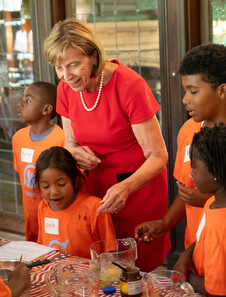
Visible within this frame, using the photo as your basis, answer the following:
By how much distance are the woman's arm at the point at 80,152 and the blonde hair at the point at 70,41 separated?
0.45 meters

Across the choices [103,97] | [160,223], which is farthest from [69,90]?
[160,223]

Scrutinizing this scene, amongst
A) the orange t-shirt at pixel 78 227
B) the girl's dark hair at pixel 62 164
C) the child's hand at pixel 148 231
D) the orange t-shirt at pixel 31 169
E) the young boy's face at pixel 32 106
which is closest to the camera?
the child's hand at pixel 148 231

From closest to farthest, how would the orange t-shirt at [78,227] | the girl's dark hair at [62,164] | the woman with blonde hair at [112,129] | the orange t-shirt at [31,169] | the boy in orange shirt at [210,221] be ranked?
the boy in orange shirt at [210,221] < the woman with blonde hair at [112,129] < the orange t-shirt at [78,227] < the girl's dark hair at [62,164] < the orange t-shirt at [31,169]

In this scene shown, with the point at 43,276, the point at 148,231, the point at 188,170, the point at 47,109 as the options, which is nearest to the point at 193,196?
the point at 188,170

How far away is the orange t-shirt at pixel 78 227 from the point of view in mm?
2314

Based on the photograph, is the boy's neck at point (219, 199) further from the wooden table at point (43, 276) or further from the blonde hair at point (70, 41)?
the blonde hair at point (70, 41)

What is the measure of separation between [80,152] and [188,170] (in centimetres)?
56

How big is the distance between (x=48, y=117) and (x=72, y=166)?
873mm

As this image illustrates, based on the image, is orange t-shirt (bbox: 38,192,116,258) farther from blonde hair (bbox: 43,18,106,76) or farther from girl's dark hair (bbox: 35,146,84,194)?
blonde hair (bbox: 43,18,106,76)

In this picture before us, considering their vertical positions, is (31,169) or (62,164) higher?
(62,164)

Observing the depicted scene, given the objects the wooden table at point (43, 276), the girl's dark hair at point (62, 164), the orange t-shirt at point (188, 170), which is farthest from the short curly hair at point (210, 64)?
the wooden table at point (43, 276)

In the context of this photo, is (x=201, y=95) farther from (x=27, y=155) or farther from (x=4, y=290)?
(x=27, y=155)

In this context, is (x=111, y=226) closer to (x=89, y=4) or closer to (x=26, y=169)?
(x=26, y=169)

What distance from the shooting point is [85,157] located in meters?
2.37
